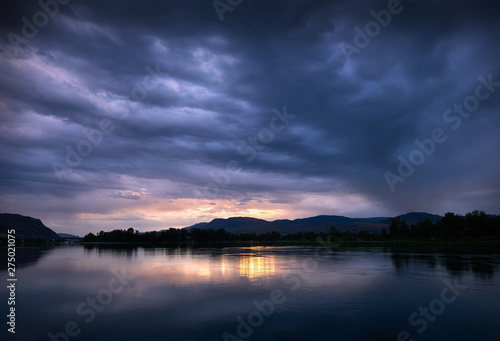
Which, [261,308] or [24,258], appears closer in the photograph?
[261,308]

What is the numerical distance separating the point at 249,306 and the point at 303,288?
1061 cm

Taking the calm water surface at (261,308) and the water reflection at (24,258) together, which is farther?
the water reflection at (24,258)

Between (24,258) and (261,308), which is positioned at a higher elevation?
(261,308)

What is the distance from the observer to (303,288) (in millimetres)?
36750

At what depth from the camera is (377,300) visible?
30562mm

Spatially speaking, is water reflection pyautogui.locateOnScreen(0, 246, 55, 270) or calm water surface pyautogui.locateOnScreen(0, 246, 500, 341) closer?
calm water surface pyautogui.locateOnScreen(0, 246, 500, 341)

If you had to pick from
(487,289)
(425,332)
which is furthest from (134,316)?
(487,289)

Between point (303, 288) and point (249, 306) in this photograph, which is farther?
point (303, 288)

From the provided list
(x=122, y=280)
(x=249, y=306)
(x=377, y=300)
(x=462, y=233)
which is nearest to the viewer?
(x=249, y=306)

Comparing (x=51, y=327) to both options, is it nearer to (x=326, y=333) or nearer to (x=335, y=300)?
(x=326, y=333)

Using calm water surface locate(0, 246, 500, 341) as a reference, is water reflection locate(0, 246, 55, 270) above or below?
below

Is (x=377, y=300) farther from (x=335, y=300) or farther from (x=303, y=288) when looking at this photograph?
(x=303, y=288)

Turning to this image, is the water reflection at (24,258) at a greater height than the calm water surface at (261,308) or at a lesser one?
lesser

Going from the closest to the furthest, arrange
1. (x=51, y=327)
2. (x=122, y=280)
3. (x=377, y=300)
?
(x=51, y=327), (x=377, y=300), (x=122, y=280)
